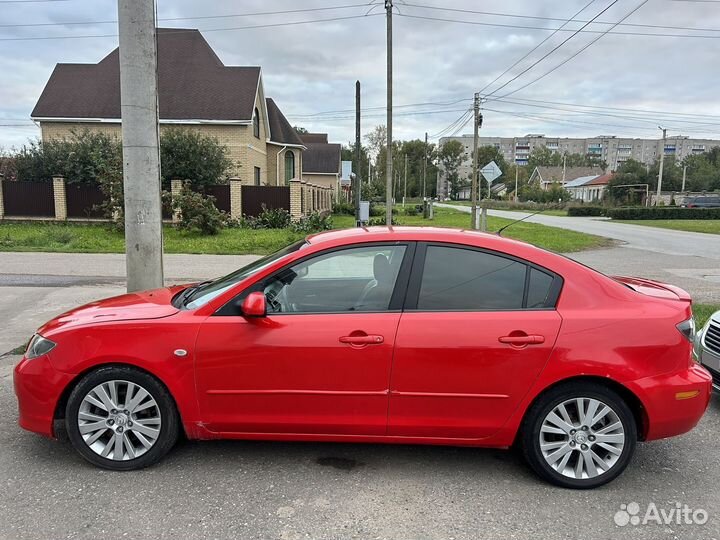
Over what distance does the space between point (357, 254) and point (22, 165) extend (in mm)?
24013

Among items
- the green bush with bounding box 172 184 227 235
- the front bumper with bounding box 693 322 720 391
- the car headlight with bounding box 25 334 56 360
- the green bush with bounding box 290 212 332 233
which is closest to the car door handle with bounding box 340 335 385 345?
the car headlight with bounding box 25 334 56 360

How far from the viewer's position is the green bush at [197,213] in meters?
18.8

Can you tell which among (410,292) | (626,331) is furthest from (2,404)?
(626,331)

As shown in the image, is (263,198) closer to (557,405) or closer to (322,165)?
(557,405)

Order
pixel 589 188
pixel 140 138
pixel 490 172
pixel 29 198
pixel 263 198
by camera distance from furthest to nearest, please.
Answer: pixel 589 188 < pixel 263 198 < pixel 490 172 < pixel 29 198 < pixel 140 138

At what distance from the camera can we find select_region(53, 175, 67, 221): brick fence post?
21359 mm

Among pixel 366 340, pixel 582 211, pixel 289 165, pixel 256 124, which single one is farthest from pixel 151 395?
pixel 582 211

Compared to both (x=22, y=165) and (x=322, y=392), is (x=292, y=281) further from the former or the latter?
(x=22, y=165)

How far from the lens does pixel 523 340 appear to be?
10.3ft

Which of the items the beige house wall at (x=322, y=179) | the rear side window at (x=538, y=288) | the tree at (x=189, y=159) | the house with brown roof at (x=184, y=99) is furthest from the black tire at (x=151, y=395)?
the beige house wall at (x=322, y=179)

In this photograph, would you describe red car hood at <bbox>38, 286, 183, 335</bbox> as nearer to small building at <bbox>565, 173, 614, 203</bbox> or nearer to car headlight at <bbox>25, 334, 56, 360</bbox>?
car headlight at <bbox>25, 334, 56, 360</bbox>

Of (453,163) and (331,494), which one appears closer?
(331,494)

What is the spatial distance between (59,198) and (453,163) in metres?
109

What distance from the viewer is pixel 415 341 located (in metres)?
3.17
